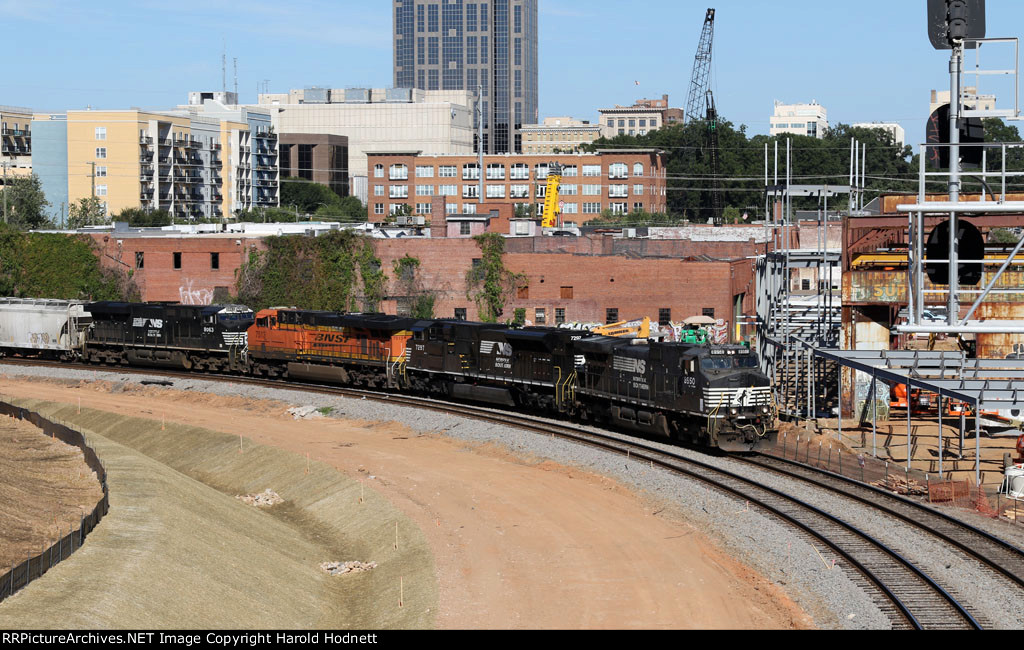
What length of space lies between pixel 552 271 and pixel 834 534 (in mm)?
44402

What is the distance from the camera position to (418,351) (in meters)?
47.0

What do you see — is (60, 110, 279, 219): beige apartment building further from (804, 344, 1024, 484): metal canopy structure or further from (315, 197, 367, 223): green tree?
(804, 344, 1024, 484): metal canopy structure

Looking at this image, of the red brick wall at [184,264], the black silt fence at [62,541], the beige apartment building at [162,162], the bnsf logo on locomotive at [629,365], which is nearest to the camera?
the black silt fence at [62,541]

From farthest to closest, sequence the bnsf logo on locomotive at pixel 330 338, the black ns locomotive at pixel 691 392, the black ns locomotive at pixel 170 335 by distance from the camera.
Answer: the black ns locomotive at pixel 170 335 < the bnsf logo on locomotive at pixel 330 338 < the black ns locomotive at pixel 691 392

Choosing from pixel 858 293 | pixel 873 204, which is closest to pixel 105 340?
pixel 858 293

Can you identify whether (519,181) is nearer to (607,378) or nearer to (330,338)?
(330,338)

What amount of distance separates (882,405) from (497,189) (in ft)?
312

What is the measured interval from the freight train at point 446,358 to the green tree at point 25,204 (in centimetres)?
5909

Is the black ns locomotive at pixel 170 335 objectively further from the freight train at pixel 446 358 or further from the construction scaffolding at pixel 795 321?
the construction scaffolding at pixel 795 321

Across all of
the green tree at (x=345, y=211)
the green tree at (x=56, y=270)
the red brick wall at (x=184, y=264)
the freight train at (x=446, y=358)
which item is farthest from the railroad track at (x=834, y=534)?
the green tree at (x=345, y=211)

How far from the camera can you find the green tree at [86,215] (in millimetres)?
111387

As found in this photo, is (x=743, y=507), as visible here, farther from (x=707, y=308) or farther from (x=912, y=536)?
(x=707, y=308)

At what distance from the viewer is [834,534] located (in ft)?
83.7
